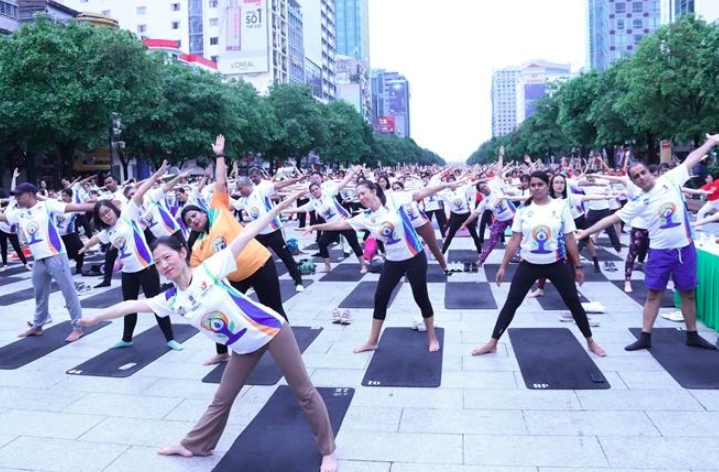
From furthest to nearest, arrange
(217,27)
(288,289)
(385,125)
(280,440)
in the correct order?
(385,125) < (217,27) < (288,289) < (280,440)

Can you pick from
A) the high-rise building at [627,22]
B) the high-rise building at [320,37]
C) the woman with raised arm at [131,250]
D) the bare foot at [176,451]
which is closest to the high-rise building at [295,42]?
the high-rise building at [320,37]

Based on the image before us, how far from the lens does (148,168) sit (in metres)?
54.2

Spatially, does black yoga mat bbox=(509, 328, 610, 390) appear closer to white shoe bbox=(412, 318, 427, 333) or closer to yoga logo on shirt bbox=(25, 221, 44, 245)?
white shoe bbox=(412, 318, 427, 333)

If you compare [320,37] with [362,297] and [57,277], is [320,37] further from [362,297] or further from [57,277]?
[57,277]

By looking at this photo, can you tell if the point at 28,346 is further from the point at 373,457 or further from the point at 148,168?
the point at 148,168

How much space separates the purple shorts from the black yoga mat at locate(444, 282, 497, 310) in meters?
2.92

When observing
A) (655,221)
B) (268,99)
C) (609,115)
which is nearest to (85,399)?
(655,221)

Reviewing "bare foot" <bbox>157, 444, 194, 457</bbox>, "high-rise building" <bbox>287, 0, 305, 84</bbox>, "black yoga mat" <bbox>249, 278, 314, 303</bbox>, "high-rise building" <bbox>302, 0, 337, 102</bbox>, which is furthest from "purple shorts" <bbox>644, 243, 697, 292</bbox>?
"high-rise building" <bbox>302, 0, 337, 102</bbox>

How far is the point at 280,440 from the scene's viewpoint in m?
5.10

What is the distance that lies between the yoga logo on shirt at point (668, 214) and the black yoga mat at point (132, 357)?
5.57 meters

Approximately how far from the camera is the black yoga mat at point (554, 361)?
613 cm

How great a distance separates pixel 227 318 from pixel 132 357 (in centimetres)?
380

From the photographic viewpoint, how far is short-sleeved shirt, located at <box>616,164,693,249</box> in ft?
22.4

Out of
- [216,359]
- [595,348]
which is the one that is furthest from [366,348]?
[595,348]
